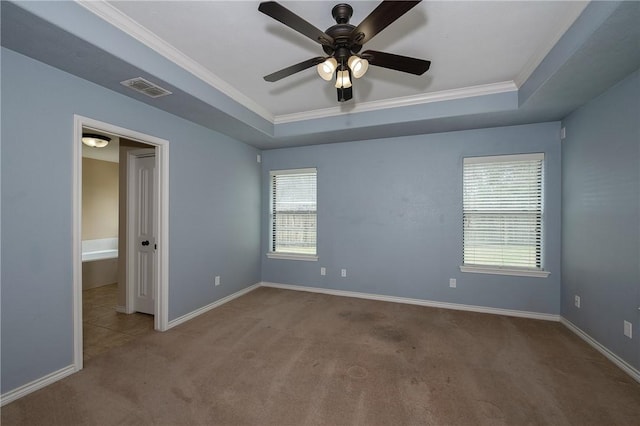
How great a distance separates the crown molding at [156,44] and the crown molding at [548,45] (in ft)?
9.99

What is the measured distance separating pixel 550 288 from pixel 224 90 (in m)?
4.67

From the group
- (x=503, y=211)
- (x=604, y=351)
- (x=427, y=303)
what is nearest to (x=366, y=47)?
(x=503, y=211)

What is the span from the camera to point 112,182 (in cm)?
592

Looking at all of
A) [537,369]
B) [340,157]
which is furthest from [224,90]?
[537,369]

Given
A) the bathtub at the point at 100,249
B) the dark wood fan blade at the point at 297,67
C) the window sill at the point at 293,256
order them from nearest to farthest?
1. the dark wood fan blade at the point at 297,67
2. the window sill at the point at 293,256
3. the bathtub at the point at 100,249

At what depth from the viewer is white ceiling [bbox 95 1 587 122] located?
1.89 m

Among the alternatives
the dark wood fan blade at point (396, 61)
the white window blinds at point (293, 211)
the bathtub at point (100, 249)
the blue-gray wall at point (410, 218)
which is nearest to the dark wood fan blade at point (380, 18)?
the dark wood fan blade at point (396, 61)

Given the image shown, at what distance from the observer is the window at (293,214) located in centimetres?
463

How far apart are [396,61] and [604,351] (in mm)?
3304

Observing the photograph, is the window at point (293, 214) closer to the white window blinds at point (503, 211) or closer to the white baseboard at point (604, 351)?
the white window blinds at point (503, 211)

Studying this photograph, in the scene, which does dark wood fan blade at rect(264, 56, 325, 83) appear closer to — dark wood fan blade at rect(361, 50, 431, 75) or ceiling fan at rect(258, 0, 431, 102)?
ceiling fan at rect(258, 0, 431, 102)

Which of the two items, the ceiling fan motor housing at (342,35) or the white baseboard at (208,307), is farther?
the white baseboard at (208,307)

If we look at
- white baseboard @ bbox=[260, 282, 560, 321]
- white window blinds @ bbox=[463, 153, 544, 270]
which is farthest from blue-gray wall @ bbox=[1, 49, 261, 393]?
white window blinds @ bbox=[463, 153, 544, 270]

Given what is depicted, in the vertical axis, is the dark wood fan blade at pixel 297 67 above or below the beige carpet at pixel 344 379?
above
